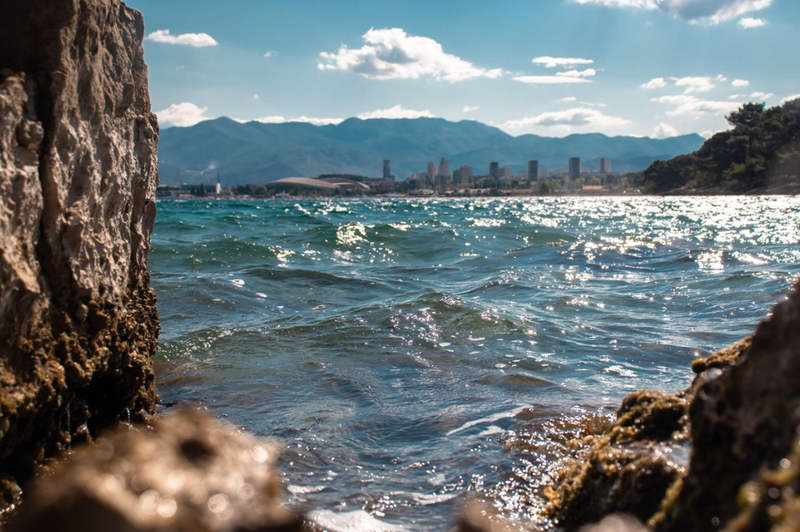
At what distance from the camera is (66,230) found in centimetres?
342

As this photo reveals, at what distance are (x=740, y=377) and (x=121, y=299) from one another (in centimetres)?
369

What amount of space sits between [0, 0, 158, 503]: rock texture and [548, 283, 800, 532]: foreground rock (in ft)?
8.75

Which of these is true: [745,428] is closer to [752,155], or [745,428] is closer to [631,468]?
[631,468]

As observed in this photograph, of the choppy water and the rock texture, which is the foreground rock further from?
the rock texture

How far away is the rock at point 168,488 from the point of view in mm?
1151

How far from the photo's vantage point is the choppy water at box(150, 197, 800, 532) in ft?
13.4

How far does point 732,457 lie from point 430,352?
5.70 m

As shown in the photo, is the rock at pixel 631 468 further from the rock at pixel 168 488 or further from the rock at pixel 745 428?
the rock at pixel 168 488

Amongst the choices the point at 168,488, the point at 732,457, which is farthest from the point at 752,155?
the point at 168,488

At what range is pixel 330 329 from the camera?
8.52 meters

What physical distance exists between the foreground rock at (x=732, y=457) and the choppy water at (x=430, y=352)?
96cm

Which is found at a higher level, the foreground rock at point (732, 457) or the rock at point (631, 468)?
the foreground rock at point (732, 457)

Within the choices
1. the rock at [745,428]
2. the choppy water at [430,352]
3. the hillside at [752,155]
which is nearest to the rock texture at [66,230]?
the choppy water at [430,352]

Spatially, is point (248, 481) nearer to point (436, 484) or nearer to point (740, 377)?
point (740, 377)
